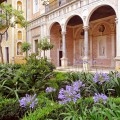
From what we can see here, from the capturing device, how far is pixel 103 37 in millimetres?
20453

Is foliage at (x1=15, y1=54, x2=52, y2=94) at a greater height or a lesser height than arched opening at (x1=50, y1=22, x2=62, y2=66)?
lesser

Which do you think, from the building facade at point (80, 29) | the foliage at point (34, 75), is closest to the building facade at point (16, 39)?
the building facade at point (80, 29)

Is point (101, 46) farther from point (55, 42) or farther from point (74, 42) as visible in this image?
point (55, 42)

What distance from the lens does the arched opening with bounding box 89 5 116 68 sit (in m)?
19.1

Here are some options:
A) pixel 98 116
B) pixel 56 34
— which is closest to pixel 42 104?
pixel 98 116

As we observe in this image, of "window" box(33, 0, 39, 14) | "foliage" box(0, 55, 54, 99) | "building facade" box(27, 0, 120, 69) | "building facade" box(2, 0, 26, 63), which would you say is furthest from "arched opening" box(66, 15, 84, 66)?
"foliage" box(0, 55, 54, 99)

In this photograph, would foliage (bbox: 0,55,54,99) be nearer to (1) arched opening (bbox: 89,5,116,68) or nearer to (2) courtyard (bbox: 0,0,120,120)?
(2) courtyard (bbox: 0,0,120,120)

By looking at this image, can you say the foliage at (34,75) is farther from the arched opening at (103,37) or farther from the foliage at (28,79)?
the arched opening at (103,37)

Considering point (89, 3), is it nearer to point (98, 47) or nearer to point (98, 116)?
point (98, 47)

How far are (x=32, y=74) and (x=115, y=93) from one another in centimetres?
202

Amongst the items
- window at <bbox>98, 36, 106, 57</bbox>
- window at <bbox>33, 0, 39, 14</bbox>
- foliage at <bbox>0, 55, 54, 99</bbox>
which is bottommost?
foliage at <bbox>0, 55, 54, 99</bbox>

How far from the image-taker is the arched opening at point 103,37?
19.1m

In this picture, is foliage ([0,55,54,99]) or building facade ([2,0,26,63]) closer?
foliage ([0,55,54,99])

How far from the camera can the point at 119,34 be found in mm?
13781
